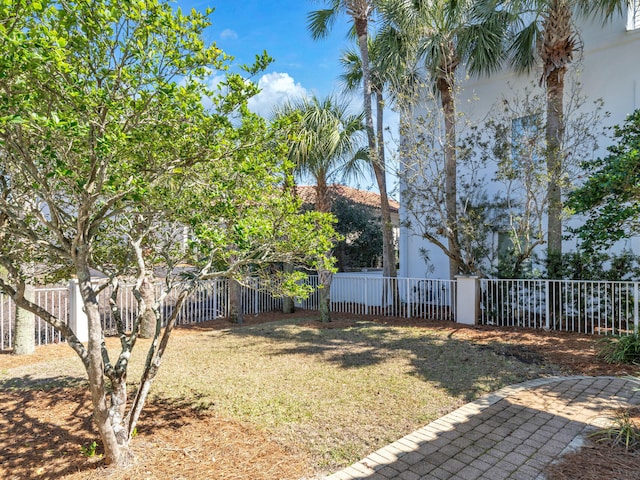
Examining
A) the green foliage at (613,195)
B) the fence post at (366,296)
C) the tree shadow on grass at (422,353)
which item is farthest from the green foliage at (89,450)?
the fence post at (366,296)

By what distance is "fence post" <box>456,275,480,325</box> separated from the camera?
10.1 meters

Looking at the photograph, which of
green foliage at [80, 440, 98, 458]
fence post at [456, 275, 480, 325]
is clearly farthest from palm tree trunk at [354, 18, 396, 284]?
green foliage at [80, 440, 98, 458]

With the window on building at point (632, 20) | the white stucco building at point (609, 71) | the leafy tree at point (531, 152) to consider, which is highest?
the window on building at point (632, 20)

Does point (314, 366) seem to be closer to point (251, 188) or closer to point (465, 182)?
point (251, 188)

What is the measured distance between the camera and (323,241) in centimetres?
423

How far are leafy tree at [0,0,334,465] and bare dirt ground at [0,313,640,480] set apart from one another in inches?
14.5

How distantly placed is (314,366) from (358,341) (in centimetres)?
211

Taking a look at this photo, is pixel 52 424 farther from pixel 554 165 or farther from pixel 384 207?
pixel 554 165

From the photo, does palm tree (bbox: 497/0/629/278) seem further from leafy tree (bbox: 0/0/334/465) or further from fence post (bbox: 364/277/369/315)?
leafy tree (bbox: 0/0/334/465)

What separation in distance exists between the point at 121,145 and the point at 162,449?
9.85 feet

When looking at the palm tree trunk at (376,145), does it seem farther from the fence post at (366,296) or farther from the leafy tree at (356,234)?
the leafy tree at (356,234)

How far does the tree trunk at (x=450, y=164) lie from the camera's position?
10609mm

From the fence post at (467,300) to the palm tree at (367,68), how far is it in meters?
2.79

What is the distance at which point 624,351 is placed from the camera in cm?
645
